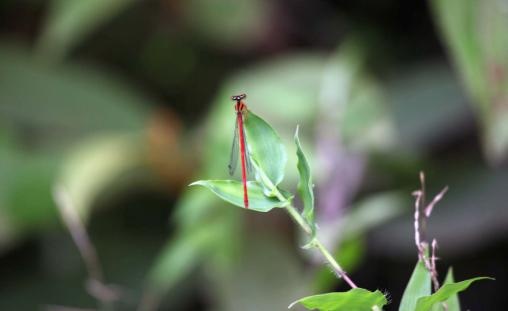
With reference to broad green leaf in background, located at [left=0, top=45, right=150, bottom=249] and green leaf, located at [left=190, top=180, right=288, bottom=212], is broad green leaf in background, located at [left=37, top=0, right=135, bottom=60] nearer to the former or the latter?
broad green leaf in background, located at [left=0, top=45, right=150, bottom=249]

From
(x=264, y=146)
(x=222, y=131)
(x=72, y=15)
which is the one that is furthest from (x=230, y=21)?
(x=264, y=146)

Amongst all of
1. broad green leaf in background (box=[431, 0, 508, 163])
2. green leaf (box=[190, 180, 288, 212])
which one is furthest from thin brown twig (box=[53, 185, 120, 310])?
broad green leaf in background (box=[431, 0, 508, 163])

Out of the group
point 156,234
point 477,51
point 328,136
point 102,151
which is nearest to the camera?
point 477,51

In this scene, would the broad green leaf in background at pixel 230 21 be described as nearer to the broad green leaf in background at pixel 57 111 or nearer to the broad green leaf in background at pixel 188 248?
the broad green leaf in background at pixel 57 111

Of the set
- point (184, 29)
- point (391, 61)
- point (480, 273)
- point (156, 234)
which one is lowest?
point (480, 273)

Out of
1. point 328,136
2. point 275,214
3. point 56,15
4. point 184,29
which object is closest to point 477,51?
point 328,136

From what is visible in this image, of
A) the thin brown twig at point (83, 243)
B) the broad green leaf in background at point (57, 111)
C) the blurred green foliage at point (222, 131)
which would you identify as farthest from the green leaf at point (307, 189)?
the broad green leaf in background at point (57, 111)

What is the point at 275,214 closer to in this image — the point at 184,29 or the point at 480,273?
the point at 480,273

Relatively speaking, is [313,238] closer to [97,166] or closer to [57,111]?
[97,166]
